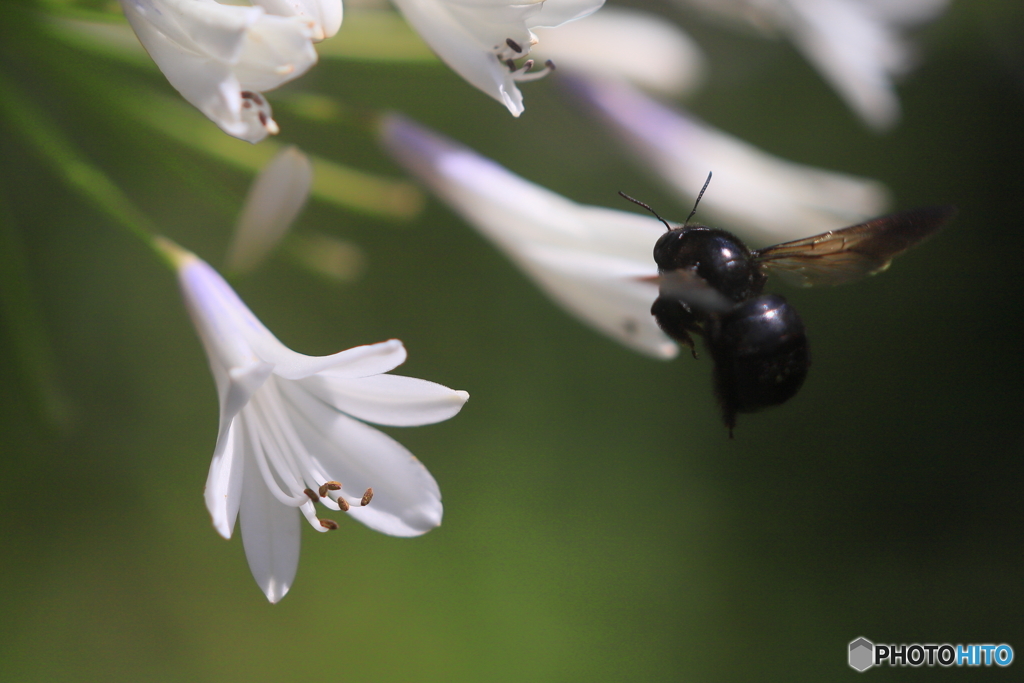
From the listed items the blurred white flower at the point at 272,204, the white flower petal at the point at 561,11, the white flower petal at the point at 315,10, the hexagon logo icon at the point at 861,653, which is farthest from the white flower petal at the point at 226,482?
the hexagon logo icon at the point at 861,653

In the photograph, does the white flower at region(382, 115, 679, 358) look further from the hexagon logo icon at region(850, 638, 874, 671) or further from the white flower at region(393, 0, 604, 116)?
the hexagon logo icon at region(850, 638, 874, 671)

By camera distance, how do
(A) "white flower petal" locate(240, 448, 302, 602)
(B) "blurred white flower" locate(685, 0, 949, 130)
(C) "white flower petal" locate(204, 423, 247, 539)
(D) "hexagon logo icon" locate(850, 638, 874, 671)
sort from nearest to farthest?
(C) "white flower petal" locate(204, 423, 247, 539)
(A) "white flower petal" locate(240, 448, 302, 602)
(B) "blurred white flower" locate(685, 0, 949, 130)
(D) "hexagon logo icon" locate(850, 638, 874, 671)

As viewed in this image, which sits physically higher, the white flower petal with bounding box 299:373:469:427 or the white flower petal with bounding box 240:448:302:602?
the white flower petal with bounding box 299:373:469:427

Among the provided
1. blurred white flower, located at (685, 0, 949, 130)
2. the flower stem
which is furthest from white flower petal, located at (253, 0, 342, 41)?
blurred white flower, located at (685, 0, 949, 130)

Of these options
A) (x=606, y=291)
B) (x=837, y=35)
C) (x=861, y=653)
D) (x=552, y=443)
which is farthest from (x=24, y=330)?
(x=861, y=653)

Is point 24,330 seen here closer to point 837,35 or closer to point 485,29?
point 485,29

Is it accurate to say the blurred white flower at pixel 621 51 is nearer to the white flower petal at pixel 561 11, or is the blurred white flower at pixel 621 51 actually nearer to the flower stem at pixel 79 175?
the white flower petal at pixel 561 11

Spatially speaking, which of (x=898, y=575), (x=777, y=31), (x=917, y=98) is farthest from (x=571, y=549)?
(x=917, y=98)

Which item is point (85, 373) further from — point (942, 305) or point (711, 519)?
point (942, 305)
